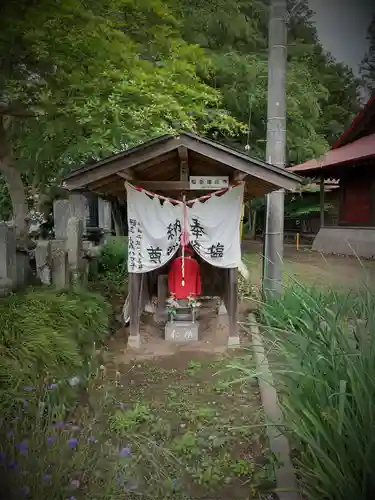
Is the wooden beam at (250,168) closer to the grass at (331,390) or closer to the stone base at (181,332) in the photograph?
the stone base at (181,332)

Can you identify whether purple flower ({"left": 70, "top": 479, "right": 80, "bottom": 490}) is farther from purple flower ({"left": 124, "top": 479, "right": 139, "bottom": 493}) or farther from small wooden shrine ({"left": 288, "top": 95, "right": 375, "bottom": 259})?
small wooden shrine ({"left": 288, "top": 95, "right": 375, "bottom": 259})

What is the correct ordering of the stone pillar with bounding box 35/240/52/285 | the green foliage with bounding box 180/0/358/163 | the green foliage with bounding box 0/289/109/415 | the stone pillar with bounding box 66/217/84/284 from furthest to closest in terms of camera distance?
the stone pillar with bounding box 66/217/84/284
the stone pillar with bounding box 35/240/52/285
the green foliage with bounding box 0/289/109/415
the green foliage with bounding box 180/0/358/163

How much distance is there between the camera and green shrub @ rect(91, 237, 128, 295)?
780 cm

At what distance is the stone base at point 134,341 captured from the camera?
17.7 feet

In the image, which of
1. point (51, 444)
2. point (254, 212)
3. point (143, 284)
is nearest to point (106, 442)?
point (51, 444)

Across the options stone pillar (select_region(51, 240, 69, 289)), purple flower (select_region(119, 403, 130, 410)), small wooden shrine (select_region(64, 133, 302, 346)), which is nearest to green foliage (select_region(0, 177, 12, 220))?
small wooden shrine (select_region(64, 133, 302, 346))

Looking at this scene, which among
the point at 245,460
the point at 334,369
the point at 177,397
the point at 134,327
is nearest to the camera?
the point at 334,369

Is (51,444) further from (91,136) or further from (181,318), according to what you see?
(181,318)

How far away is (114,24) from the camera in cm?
212

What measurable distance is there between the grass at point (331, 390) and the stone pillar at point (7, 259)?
276 centimetres

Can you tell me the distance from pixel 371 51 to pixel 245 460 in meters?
2.53

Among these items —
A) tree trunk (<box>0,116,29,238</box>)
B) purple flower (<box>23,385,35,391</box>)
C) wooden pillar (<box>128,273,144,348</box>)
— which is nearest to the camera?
purple flower (<box>23,385,35,391</box>)

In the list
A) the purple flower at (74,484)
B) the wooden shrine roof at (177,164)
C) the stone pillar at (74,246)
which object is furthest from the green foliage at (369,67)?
the stone pillar at (74,246)

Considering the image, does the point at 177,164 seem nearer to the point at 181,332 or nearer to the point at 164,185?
the point at 164,185
